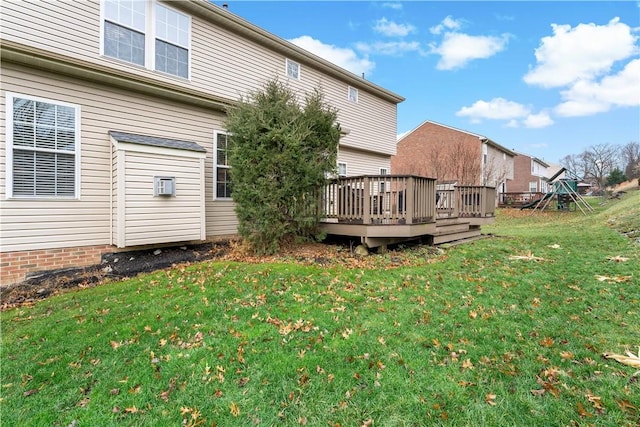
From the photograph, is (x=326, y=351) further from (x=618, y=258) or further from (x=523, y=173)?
(x=523, y=173)

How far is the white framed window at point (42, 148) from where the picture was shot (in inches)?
216

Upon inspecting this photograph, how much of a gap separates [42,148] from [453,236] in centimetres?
984

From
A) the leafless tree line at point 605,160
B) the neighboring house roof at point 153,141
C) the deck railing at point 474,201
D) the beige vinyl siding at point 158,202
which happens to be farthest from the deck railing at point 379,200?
the leafless tree line at point 605,160

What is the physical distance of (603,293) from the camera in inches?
189

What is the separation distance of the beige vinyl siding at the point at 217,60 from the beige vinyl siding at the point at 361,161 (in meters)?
0.33

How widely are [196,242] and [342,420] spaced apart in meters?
6.06

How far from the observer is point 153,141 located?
655cm

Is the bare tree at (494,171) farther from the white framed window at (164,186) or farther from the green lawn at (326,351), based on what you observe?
the white framed window at (164,186)

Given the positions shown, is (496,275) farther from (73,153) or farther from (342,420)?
(73,153)

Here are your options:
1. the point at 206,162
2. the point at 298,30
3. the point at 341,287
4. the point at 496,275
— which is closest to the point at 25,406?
the point at 341,287

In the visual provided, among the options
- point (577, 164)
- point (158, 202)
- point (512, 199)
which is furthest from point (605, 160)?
point (158, 202)

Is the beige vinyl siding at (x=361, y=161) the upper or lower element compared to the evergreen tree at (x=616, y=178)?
lower

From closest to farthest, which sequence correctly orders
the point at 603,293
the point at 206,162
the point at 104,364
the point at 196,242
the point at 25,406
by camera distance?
the point at 25,406
the point at 104,364
the point at 603,293
the point at 196,242
the point at 206,162

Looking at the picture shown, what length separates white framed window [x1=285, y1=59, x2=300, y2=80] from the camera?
1084cm
